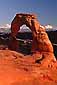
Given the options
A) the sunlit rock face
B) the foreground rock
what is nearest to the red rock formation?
the sunlit rock face

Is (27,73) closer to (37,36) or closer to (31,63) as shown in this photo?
(31,63)

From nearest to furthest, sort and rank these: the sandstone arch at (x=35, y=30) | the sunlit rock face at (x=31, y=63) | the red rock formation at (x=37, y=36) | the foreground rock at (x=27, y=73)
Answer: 1. the foreground rock at (x=27, y=73)
2. the sunlit rock face at (x=31, y=63)
3. the red rock formation at (x=37, y=36)
4. the sandstone arch at (x=35, y=30)

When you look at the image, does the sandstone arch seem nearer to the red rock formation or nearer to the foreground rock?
the red rock formation

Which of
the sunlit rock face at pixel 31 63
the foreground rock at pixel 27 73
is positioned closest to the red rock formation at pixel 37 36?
the sunlit rock face at pixel 31 63

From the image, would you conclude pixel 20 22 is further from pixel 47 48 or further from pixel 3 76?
pixel 3 76

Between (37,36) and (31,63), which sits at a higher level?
(37,36)

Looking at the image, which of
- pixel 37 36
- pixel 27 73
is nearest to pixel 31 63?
pixel 27 73

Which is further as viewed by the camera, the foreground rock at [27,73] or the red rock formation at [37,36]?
the red rock formation at [37,36]

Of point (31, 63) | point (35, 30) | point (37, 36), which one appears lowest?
point (31, 63)

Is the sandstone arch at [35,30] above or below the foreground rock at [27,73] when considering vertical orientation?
above

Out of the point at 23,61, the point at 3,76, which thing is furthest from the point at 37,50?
the point at 3,76

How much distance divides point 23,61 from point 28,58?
1.46m

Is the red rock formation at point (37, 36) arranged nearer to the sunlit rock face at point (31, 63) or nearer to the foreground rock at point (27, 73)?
the sunlit rock face at point (31, 63)

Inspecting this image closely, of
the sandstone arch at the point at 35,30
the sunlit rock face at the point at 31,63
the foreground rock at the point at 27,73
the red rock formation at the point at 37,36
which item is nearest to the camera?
the foreground rock at the point at 27,73
